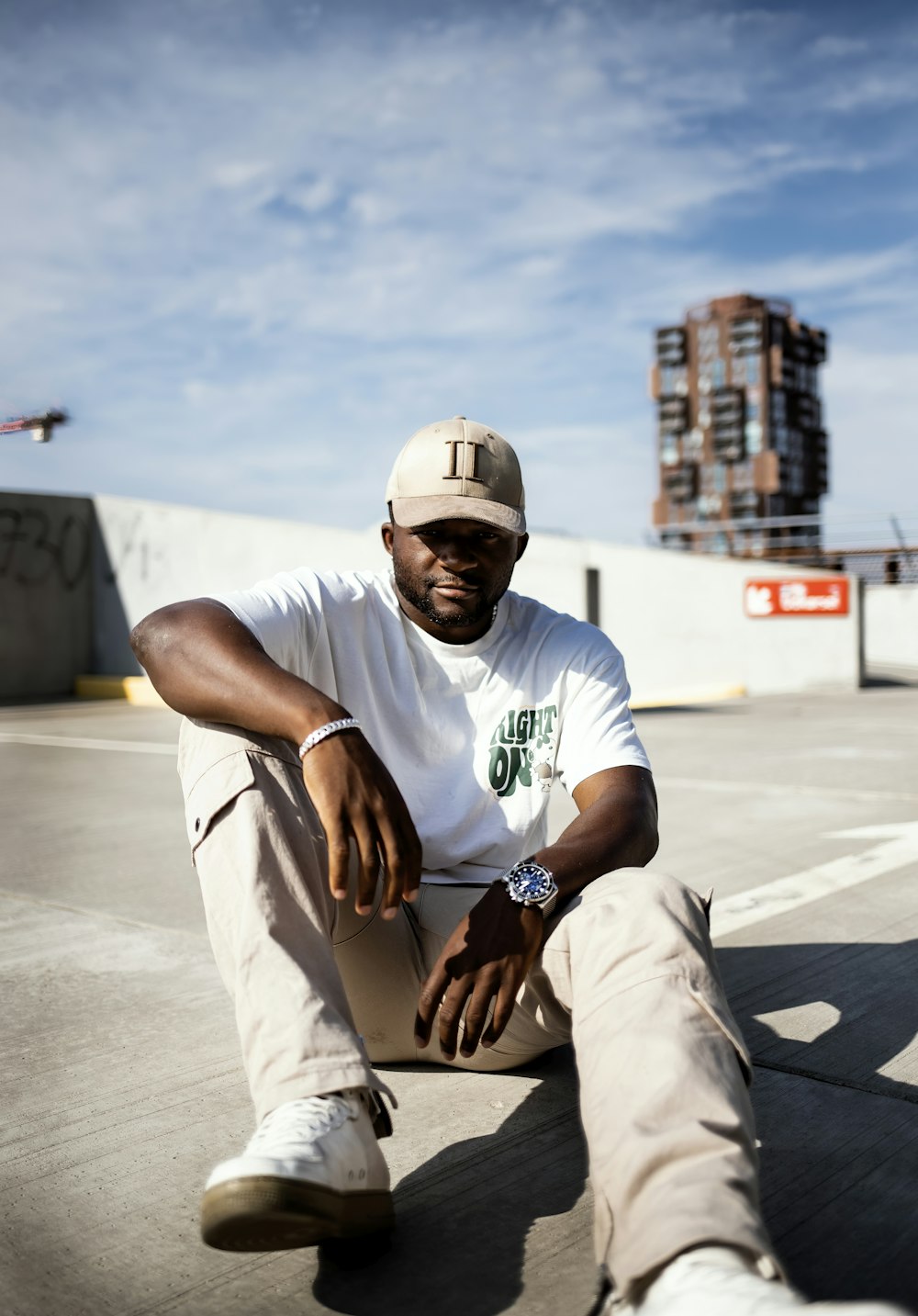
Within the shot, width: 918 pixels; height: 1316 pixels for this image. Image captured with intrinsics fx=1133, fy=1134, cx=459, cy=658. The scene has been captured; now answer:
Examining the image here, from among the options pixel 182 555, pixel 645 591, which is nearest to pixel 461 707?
pixel 645 591

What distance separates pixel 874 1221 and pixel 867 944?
159cm

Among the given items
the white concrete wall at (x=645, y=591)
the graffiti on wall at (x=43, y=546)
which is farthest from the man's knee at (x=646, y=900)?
the graffiti on wall at (x=43, y=546)

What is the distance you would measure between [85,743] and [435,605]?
24.7 ft

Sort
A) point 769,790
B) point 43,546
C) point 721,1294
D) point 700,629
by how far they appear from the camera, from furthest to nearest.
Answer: point 43,546, point 700,629, point 769,790, point 721,1294

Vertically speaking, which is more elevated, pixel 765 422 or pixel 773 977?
pixel 765 422

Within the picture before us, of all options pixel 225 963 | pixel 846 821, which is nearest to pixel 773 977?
pixel 225 963

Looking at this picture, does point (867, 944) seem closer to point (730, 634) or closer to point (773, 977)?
point (773, 977)

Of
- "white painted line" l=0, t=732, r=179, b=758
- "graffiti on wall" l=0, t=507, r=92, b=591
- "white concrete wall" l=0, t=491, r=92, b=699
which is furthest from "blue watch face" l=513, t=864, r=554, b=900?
"graffiti on wall" l=0, t=507, r=92, b=591

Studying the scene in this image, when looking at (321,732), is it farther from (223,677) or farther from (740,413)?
(740,413)

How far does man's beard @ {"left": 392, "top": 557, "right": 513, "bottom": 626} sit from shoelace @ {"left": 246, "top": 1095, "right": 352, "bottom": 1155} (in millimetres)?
996

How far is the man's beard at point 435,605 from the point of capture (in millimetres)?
2250

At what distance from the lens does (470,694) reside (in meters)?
2.27

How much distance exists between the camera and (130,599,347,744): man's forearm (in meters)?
1.84

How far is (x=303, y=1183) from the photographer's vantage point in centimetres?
139
